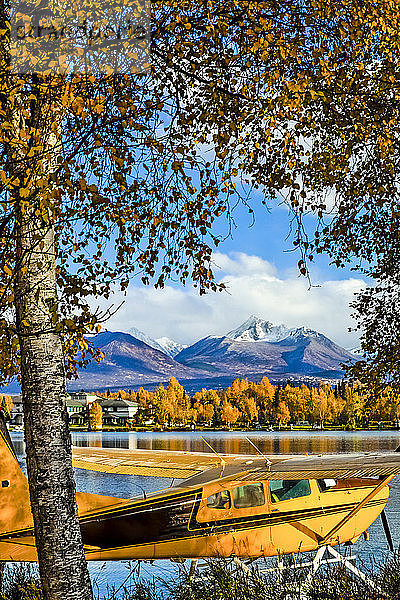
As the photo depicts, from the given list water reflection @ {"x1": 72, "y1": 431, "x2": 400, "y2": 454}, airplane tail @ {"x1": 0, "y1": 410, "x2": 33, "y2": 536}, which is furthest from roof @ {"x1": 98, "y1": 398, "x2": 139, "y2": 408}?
airplane tail @ {"x1": 0, "y1": 410, "x2": 33, "y2": 536}

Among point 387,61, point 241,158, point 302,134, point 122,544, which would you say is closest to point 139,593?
point 122,544

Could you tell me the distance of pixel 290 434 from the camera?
477 ft

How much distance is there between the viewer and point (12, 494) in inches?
385

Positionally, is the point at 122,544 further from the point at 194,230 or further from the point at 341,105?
the point at 341,105

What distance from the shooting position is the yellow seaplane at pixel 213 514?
387 inches

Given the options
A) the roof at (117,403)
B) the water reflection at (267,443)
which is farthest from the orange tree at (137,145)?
the roof at (117,403)

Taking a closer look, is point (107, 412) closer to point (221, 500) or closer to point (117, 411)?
A: point (117, 411)

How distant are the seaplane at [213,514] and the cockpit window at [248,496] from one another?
0.6 inches

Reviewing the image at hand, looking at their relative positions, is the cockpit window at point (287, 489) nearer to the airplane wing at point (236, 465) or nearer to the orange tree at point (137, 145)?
the airplane wing at point (236, 465)

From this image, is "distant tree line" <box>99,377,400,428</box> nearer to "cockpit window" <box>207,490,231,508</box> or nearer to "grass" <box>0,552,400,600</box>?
"cockpit window" <box>207,490,231,508</box>

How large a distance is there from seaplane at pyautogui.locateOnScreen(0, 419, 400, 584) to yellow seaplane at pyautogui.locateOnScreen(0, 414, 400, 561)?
15mm

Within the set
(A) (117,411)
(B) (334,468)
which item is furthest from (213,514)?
(A) (117,411)

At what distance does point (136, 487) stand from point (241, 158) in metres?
44.4

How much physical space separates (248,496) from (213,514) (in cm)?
66
